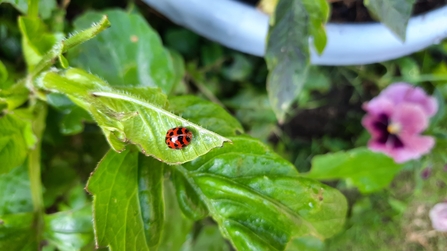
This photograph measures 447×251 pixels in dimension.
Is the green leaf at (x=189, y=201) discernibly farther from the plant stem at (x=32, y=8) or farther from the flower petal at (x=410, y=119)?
the flower petal at (x=410, y=119)

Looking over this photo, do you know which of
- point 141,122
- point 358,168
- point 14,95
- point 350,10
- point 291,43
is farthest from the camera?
point 358,168

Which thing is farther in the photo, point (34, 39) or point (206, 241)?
point (206, 241)

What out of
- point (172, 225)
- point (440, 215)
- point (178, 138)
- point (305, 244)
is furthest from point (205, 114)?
point (440, 215)

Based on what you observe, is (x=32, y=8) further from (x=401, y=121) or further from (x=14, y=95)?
(x=401, y=121)

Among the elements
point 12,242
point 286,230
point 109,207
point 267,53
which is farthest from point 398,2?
point 12,242

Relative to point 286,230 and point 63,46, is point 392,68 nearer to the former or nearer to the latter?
point 286,230
